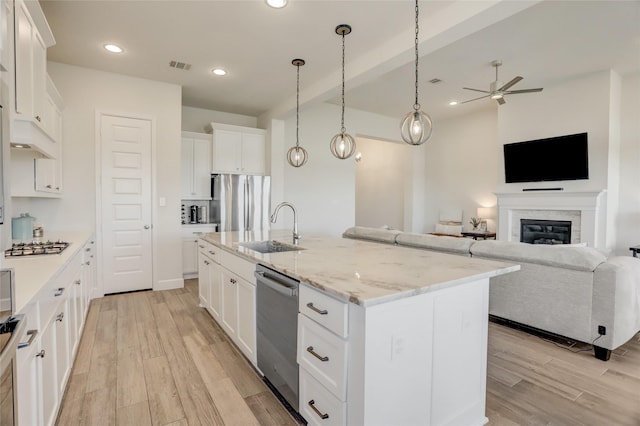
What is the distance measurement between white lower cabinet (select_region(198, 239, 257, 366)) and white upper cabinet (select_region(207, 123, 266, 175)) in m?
2.28

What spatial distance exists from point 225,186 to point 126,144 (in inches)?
56.7

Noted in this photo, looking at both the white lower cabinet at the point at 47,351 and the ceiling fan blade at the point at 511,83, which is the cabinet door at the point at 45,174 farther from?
the ceiling fan blade at the point at 511,83

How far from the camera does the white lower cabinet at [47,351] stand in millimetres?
1230

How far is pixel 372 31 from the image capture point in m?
3.16

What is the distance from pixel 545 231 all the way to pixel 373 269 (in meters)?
5.10

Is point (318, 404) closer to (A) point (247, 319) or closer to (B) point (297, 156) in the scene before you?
(A) point (247, 319)

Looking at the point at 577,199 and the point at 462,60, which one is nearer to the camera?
the point at 462,60

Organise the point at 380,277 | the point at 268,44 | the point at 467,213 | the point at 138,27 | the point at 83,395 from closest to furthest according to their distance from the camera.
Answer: the point at 380,277, the point at 83,395, the point at 138,27, the point at 268,44, the point at 467,213

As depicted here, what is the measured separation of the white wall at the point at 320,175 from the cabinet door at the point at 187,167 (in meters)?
1.33

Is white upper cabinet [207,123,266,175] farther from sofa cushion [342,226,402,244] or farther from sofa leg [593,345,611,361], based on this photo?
sofa leg [593,345,611,361]

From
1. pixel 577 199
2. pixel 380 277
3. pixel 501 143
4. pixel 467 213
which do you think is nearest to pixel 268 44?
pixel 380 277

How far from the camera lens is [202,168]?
209 inches

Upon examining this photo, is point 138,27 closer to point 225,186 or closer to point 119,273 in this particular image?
point 225,186

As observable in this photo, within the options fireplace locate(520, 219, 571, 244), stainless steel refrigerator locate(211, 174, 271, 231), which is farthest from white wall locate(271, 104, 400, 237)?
fireplace locate(520, 219, 571, 244)
